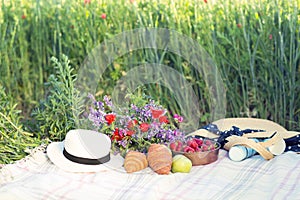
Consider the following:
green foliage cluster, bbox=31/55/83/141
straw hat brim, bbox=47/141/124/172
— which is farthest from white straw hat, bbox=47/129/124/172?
green foliage cluster, bbox=31/55/83/141

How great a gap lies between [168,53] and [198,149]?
42.4 inches

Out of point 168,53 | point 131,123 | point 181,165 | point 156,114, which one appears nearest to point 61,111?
point 131,123

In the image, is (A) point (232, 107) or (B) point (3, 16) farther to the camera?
(B) point (3, 16)

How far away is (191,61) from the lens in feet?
13.1

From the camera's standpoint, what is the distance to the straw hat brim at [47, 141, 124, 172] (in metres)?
2.98

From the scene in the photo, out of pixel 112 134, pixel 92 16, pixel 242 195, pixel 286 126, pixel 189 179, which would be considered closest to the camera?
pixel 242 195

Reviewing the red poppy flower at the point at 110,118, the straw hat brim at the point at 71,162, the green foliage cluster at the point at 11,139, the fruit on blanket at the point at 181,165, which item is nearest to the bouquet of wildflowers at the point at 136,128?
the red poppy flower at the point at 110,118

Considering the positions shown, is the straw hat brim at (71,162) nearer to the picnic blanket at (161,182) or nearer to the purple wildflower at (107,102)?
the picnic blanket at (161,182)

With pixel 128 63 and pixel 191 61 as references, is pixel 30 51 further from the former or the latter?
pixel 191 61

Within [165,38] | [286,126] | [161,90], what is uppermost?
[165,38]

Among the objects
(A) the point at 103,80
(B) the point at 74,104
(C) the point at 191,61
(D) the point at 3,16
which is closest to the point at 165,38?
(C) the point at 191,61

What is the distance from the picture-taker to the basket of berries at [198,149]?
122 inches

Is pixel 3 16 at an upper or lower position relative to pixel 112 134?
upper

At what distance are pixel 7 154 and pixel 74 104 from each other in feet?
1.49
